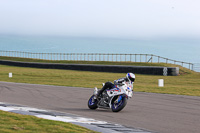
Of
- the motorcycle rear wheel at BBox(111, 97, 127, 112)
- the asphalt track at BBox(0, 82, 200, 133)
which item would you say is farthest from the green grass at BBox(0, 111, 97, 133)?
the motorcycle rear wheel at BBox(111, 97, 127, 112)

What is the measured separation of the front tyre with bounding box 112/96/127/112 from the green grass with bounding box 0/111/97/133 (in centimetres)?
296

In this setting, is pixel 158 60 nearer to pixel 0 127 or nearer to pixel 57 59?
pixel 57 59

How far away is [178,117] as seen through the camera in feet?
34.2

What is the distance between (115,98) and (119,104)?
9.5 inches

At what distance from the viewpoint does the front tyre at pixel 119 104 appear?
11.1 meters

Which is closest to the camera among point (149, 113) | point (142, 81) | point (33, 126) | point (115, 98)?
point (33, 126)

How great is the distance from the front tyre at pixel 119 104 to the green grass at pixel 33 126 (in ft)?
9.71

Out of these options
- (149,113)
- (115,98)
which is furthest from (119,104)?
(149,113)

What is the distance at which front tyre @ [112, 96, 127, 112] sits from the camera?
11125mm

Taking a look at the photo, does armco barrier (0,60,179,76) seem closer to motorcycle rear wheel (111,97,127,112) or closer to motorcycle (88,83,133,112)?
motorcycle (88,83,133,112)

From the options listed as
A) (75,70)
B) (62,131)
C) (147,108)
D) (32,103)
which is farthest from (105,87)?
(75,70)

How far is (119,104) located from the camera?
11367 millimetres

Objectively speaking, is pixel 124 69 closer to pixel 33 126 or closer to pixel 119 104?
pixel 119 104

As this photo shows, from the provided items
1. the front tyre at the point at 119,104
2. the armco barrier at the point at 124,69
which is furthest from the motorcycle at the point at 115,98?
the armco barrier at the point at 124,69
